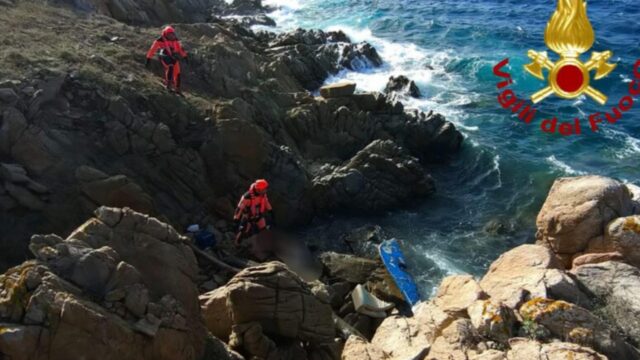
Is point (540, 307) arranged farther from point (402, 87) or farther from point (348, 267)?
point (402, 87)

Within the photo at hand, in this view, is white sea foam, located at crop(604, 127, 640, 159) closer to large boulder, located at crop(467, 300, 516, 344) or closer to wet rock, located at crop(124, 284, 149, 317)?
large boulder, located at crop(467, 300, 516, 344)

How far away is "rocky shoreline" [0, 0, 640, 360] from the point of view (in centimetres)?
1035

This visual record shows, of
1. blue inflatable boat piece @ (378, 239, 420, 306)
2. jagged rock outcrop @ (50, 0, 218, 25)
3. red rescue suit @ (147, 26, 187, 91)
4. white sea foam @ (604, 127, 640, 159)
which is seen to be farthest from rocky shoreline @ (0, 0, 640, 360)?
white sea foam @ (604, 127, 640, 159)

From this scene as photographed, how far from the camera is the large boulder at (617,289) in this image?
1145 cm

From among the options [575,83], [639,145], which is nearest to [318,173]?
[575,83]

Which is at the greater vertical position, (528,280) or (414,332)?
(528,280)

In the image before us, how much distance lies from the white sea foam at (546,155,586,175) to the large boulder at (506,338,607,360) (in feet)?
67.1

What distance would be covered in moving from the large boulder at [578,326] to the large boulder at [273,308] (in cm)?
500

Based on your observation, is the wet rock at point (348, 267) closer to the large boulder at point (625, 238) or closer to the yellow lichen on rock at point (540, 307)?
the large boulder at point (625, 238)

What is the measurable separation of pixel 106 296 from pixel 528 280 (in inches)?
345

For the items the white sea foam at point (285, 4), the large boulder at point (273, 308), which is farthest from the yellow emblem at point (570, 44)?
the white sea foam at point (285, 4)

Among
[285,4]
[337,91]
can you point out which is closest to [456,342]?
[337,91]

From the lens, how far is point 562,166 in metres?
28.9

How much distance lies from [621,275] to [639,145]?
2063 centimetres
